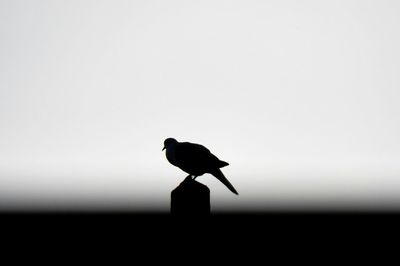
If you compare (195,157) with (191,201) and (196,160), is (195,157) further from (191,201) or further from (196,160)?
(191,201)

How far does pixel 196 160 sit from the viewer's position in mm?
5246

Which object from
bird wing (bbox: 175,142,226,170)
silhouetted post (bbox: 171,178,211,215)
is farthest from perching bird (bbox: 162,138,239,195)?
silhouetted post (bbox: 171,178,211,215)

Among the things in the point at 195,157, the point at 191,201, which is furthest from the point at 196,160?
the point at 191,201

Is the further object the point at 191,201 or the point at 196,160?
the point at 196,160

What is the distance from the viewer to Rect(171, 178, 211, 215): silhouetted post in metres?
4.14

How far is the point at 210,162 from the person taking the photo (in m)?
5.16

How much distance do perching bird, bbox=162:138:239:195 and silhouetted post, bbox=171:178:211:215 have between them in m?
0.85

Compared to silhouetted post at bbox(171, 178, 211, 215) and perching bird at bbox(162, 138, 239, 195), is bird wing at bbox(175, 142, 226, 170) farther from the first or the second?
silhouetted post at bbox(171, 178, 211, 215)

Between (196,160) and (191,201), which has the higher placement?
(196,160)

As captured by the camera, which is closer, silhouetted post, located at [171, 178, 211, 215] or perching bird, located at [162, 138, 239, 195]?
silhouetted post, located at [171, 178, 211, 215]

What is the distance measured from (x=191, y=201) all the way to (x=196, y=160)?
44.4 inches
